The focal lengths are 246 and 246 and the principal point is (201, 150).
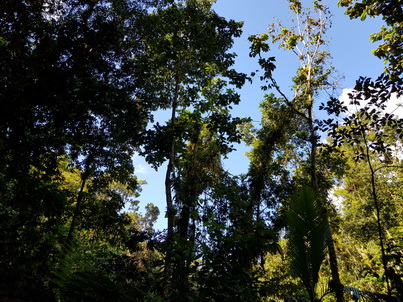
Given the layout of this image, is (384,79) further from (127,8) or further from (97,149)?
(97,149)

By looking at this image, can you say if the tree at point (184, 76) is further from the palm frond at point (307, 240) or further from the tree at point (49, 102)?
the palm frond at point (307, 240)

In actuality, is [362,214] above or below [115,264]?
above

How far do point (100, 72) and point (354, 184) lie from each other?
2090 centimetres

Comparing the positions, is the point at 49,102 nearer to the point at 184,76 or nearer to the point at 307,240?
the point at 184,76

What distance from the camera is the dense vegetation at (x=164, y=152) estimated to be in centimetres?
269

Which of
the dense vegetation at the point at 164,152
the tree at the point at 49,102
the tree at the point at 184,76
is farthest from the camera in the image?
the tree at the point at 184,76

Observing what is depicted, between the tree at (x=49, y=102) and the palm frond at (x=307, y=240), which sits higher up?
the tree at (x=49, y=102)

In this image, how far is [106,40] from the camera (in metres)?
6.99

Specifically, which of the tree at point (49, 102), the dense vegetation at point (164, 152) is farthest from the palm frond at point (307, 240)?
the tree at point (49, 102)

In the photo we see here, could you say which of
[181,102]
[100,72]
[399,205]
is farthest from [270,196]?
[399,205]

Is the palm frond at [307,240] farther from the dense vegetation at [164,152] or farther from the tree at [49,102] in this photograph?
the tree at [49,102]

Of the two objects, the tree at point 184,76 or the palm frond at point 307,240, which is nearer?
the palm frond at point 307,240

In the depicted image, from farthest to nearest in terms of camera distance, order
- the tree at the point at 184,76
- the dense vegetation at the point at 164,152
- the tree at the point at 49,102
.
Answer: the tree at the point at 184,76 → the tree at the point at 49,102 → the dense vegetation at the point at 164,152

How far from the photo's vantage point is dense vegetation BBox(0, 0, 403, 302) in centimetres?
269
